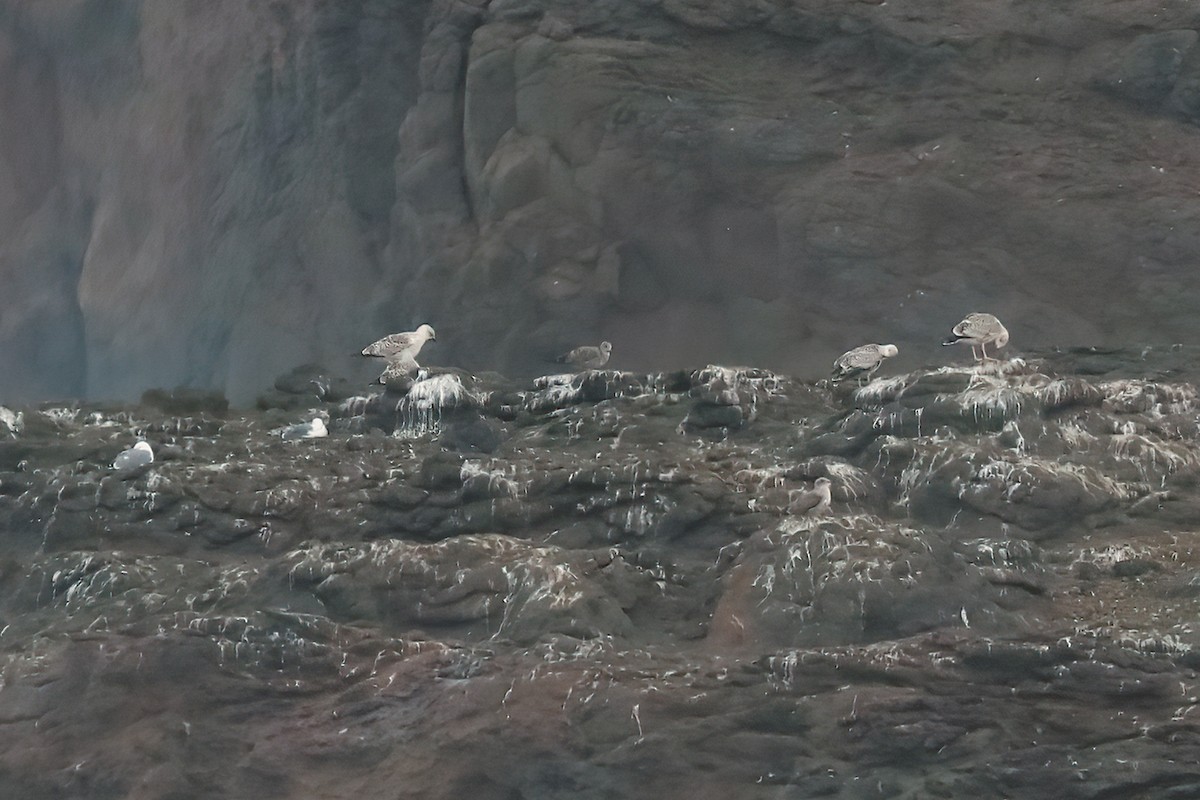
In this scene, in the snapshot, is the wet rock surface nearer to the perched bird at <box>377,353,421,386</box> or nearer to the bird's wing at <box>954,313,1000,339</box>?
the bird's wing at <box>954,313,1000,339</box>

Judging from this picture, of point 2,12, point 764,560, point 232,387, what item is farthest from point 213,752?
point 2,12

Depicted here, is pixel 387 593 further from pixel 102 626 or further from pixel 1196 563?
pixel 1196 563

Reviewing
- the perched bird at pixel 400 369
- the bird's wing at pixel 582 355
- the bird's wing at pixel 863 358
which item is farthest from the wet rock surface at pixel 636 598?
the bird's wing at pixel 582 355

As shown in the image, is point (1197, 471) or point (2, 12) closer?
point (1197, 471)

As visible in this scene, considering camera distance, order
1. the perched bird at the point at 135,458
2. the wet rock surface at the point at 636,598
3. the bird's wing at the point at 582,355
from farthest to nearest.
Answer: the bird's wing at the point at 582,355
the perched bird at the point at 135,458
the wet rock surface at the point at 636,598

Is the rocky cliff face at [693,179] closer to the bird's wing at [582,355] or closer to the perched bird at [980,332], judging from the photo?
the bird's wing at [582,355]

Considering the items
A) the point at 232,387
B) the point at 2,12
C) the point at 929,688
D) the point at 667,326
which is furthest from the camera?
the point at 2,12
